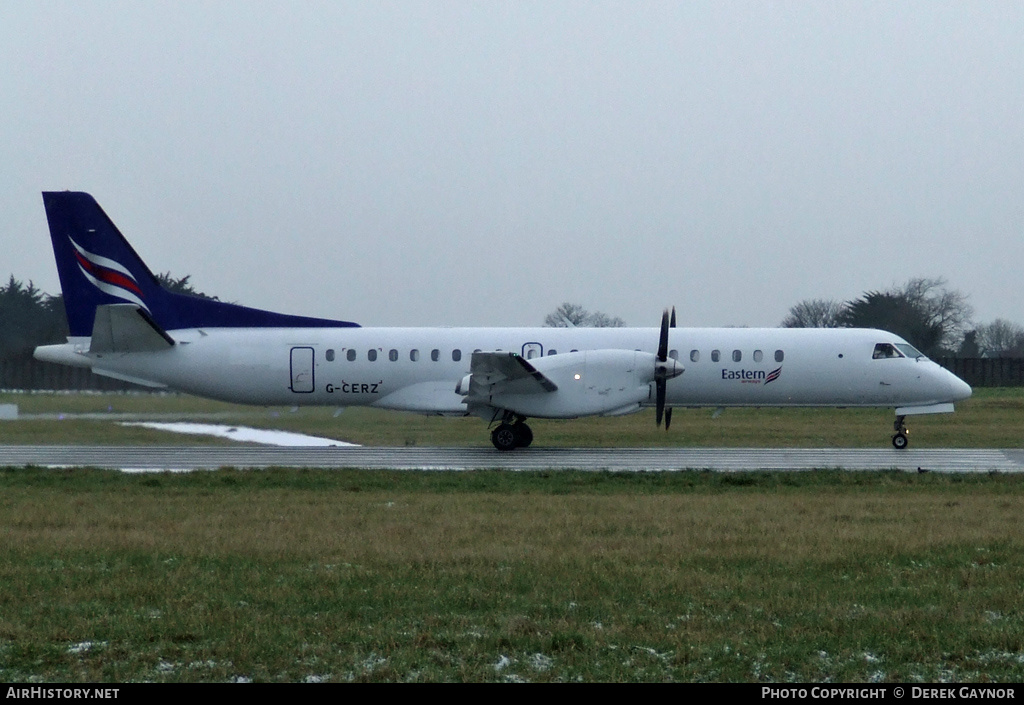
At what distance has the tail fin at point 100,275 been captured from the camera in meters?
26.2

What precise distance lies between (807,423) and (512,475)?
20310 millimetres

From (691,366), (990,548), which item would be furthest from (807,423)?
(990,548)

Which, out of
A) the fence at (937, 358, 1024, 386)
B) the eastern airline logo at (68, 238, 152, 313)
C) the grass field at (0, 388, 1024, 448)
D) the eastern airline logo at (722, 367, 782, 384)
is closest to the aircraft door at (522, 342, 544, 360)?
the grass field at (0, 388, 1024, 448)

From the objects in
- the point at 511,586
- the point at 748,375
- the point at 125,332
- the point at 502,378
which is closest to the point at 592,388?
the point at 502,378

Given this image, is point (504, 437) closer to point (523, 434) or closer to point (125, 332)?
point (523, 434)

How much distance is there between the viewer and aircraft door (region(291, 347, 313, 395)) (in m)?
26.5

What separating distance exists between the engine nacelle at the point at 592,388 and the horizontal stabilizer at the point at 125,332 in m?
8.33

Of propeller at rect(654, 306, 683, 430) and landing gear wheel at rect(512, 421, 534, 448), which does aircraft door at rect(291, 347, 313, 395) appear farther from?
propeller at rect(654, 306, 683, 430)

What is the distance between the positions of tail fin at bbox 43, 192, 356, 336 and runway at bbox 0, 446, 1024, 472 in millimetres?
3371

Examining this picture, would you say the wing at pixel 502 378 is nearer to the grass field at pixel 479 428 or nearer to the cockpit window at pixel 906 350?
the grass field at pixel 479 428

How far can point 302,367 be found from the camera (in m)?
26.5

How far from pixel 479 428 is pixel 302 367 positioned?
27.0 ft

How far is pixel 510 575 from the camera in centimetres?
942

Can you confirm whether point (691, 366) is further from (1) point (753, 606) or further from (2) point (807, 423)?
(1) point (753, 606)
